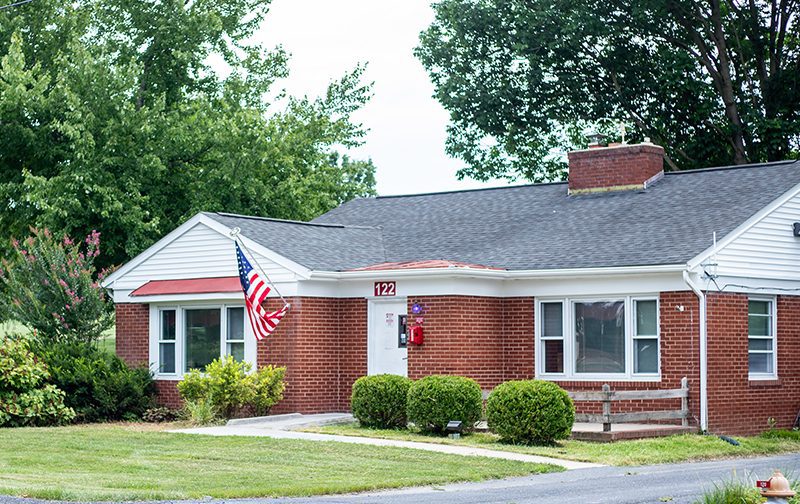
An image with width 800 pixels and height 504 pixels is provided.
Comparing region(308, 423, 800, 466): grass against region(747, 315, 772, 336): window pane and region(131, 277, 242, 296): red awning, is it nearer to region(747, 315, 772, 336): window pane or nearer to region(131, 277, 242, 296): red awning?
region(747, 315, 772, 336): window pane

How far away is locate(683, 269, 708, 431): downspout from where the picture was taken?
922 inches

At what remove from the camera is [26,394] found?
25062mm

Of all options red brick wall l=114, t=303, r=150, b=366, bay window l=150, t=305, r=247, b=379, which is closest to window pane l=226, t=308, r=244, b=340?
bay window l=150, t=305, r=247, b=379

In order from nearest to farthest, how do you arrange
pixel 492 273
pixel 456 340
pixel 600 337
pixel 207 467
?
pixel 207 467 < pixel 600 337 < pixel 456 340 < pixel 492 273

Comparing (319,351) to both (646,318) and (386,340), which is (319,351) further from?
(646,318)

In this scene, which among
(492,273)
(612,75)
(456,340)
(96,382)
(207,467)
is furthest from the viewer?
(612,75)

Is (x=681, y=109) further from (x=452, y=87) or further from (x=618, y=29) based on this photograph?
(x=452, y=87)

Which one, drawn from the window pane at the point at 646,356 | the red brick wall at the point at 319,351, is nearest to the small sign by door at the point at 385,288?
the red brick wall at the point at 319,351

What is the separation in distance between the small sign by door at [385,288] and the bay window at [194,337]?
9.27ft

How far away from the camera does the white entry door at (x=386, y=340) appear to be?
26.3 meters

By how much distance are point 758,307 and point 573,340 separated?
12.1 feet

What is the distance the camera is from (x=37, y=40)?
40844mm

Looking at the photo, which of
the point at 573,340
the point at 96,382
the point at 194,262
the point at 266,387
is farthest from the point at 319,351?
the point at 573,340

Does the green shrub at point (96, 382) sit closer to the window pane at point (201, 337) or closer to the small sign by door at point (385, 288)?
the window pane at point (201, 337)
